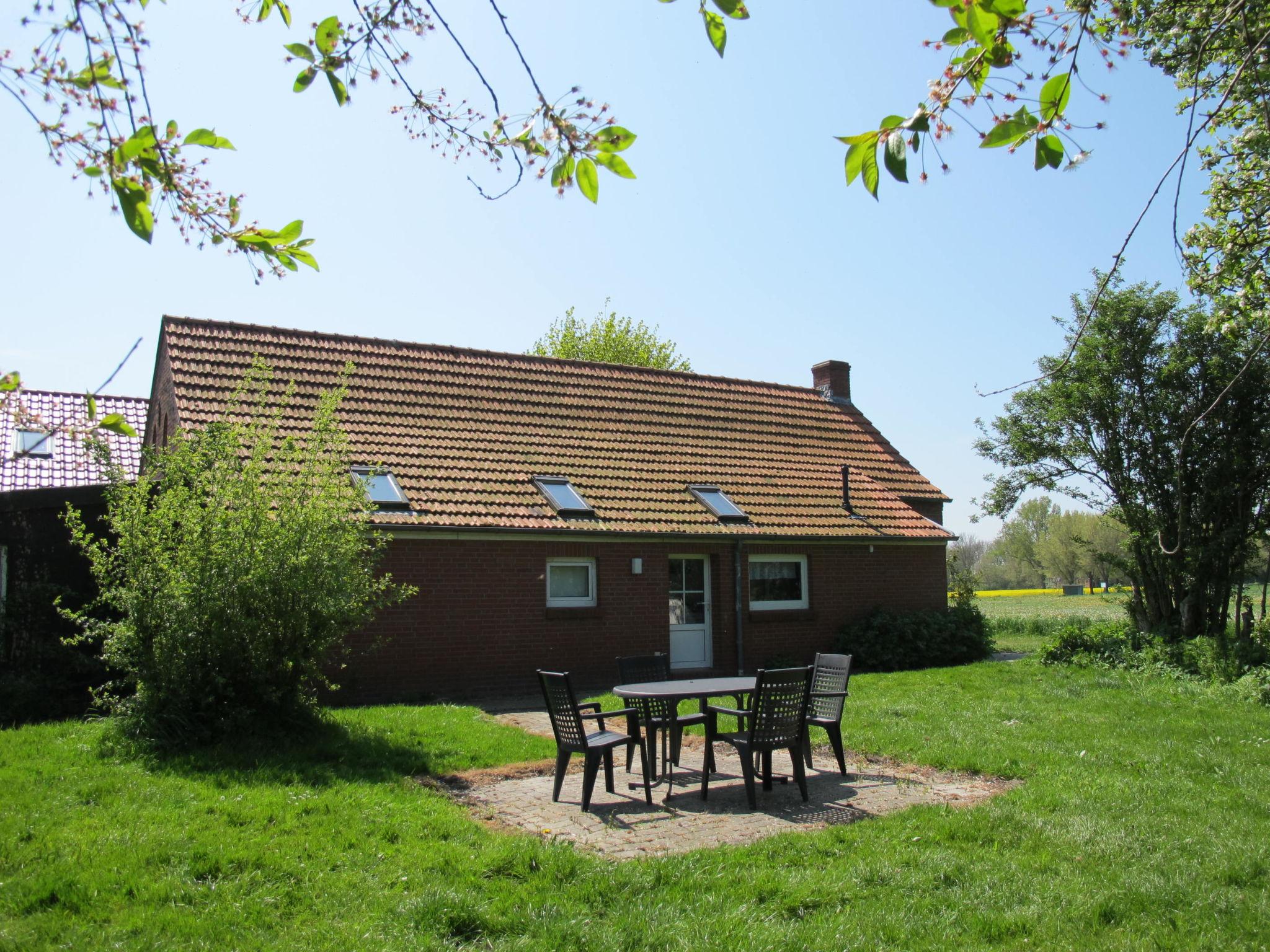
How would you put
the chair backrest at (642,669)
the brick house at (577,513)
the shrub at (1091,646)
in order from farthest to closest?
the shrub at (1091,646) < the brick house at (577,513) < the chair backrest at (642,669)

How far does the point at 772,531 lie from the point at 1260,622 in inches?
324

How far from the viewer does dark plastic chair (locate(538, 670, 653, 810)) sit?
7523 millimetres

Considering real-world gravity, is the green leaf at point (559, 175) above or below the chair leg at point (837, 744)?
above

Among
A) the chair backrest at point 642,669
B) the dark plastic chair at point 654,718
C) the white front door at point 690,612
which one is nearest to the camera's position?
the dark plastic chair at point 654,718

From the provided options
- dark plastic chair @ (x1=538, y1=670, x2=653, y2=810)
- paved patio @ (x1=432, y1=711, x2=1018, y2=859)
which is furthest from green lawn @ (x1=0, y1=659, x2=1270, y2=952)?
dark plastic chair @ (x1=538, y1=670, x2=653, y2=810)

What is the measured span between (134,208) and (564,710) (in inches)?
214

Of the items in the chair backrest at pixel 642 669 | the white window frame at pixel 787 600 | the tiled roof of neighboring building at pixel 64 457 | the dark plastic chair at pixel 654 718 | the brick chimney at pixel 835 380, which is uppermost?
the brick chimney at pixel 835 380

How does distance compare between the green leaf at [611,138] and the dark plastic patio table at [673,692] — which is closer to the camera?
the green leaf at [611,138]

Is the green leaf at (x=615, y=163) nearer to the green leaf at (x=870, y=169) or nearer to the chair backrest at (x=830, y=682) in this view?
the green leaf at (x=870, y=169)

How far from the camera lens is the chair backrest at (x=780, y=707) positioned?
25.1 ft

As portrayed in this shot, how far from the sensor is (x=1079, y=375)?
17.3 m

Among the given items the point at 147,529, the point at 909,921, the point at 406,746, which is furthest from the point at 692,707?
the point at 909,921

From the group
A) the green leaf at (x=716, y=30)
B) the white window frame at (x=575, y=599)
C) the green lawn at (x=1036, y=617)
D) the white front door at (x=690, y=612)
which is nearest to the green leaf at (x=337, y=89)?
the green leaf at (x=716, y=30)

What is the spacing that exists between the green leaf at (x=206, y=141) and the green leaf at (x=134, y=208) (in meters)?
0.23
